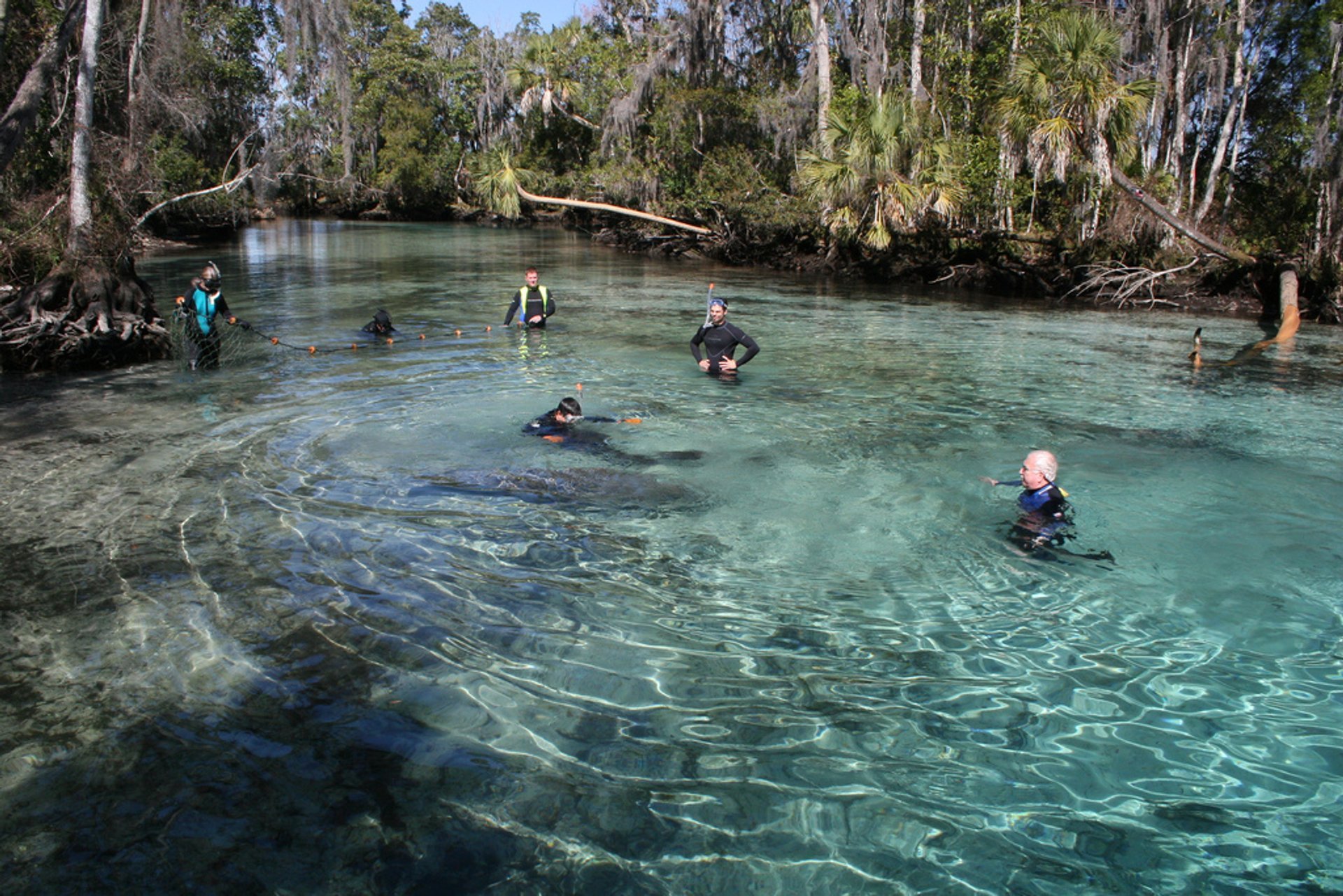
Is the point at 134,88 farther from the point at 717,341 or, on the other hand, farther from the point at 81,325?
the point at 717,341

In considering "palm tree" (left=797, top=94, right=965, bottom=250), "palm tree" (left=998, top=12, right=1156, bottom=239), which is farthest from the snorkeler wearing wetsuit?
"palm tree" (left=797, top=94, right=965, bottom=250)

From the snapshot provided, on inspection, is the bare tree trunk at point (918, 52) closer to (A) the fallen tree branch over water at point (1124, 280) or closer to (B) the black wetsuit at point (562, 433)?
(A) the fallen tree branch over water at point (1124, 280)

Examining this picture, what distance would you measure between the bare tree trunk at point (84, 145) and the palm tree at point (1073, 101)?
19.5 m

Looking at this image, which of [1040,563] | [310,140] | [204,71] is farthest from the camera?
[310,140]

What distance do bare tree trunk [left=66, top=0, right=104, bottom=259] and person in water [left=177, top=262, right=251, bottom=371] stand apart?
2.53 metres

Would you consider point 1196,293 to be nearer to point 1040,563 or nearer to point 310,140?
point 1040,563

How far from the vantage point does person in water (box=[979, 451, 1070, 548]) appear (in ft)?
23.1

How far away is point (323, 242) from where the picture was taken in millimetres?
44750

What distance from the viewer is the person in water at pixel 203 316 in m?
13.8

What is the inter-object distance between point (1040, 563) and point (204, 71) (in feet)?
139

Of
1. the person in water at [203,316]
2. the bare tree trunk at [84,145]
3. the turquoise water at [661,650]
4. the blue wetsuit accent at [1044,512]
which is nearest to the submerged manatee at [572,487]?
the turquoise water at [661,650]

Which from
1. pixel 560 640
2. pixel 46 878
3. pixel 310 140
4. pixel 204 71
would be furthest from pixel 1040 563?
pixel 310 140

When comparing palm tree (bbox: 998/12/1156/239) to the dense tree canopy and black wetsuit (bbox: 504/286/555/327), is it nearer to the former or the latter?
the dense tree canopy

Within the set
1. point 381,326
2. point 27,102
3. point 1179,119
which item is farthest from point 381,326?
point 1179,119
